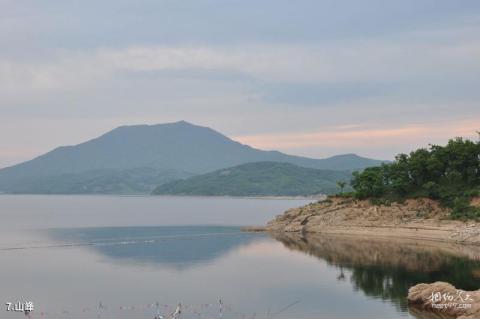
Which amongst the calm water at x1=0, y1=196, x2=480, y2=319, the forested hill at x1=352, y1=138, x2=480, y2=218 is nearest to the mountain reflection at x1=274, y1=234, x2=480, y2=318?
the calm water at x1=0, y1=196, x2=480, y2=319

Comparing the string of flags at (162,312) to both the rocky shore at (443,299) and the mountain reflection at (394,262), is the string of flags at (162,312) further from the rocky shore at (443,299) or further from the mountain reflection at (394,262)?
the mountain reflection at (394,262)

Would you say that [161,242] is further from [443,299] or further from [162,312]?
[443,299]

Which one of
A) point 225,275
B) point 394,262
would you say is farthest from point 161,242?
point 394,262

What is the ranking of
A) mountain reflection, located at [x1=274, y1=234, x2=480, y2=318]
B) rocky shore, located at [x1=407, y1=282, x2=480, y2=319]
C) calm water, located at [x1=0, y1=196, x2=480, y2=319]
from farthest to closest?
mountain reflection, located at [x1=274, y1=234, x2=480, y2=318], calm water, located at [x1=0, y1=196, x2=480, y2=319], rocky shore, located at [x1=407, y1=282, x2=480, y2=319]

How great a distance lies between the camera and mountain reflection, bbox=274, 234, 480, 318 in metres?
59.1

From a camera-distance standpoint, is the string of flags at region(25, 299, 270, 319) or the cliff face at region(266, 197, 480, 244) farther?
the cliff face at region(266, 197, 480, 244)

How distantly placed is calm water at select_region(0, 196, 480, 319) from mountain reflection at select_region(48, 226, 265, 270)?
263 mm

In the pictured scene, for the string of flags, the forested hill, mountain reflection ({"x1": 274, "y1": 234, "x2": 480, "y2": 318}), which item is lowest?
mountain reflection ({"x1": 274, "y1": 234, "x2": 480, "y2": 318})

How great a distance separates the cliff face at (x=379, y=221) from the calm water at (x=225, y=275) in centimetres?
517

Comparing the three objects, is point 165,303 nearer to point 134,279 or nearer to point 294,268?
point 134,279

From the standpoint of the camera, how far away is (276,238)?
108438 millimetres

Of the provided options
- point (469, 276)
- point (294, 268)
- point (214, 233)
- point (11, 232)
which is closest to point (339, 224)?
point (214, 233)

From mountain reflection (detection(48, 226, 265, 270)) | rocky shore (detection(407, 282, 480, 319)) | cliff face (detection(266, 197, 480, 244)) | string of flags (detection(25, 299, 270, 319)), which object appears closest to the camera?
rocky shore (detection(407, 282, 480, 319))

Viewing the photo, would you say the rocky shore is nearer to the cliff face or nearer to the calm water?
the calm water
